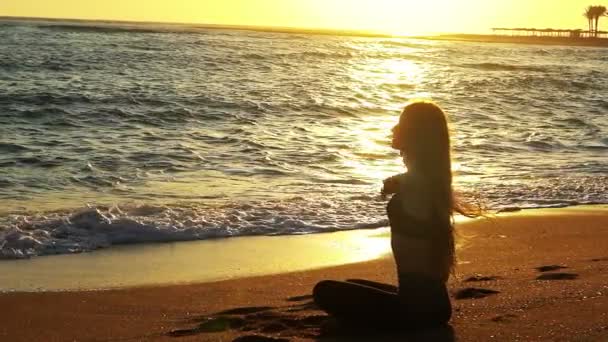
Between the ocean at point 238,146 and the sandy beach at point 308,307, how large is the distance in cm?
92

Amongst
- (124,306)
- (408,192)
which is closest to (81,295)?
(124,306)

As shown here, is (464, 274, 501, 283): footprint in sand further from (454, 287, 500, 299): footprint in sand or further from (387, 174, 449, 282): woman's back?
(387, 174, 449, 282): woman's back

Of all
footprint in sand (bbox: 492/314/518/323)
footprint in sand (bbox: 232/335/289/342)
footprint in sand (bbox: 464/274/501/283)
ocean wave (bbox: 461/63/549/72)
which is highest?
footprint in sand (bbox: 232/335/289/342)

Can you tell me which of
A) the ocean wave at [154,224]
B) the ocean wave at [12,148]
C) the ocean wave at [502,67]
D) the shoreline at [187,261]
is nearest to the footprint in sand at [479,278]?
the shoreline at [187,261]

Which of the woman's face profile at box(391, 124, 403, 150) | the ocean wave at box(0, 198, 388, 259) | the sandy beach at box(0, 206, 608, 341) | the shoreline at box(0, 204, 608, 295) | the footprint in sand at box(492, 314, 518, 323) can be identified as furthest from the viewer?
the ocean wave at box(0, 198, 388, 259)

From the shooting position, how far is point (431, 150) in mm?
4816

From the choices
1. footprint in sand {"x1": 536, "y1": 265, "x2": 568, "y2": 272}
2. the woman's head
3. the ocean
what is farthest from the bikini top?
footprint in sand {"x1": 536, "y1": 265, "x2": 568, "y2": 272}

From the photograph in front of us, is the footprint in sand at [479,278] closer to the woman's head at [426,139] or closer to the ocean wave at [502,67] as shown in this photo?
the woman's head at [426,139]

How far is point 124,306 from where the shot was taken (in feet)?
20.5

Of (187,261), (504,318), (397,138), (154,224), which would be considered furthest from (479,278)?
(154,224)

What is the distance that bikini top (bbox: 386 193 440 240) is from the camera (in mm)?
4941

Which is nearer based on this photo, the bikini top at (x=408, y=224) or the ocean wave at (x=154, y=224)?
the bikini top at (x=408, y=224)

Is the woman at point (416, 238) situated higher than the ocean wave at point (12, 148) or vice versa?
the woman at point (416, 238)

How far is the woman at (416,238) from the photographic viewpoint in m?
4.83
